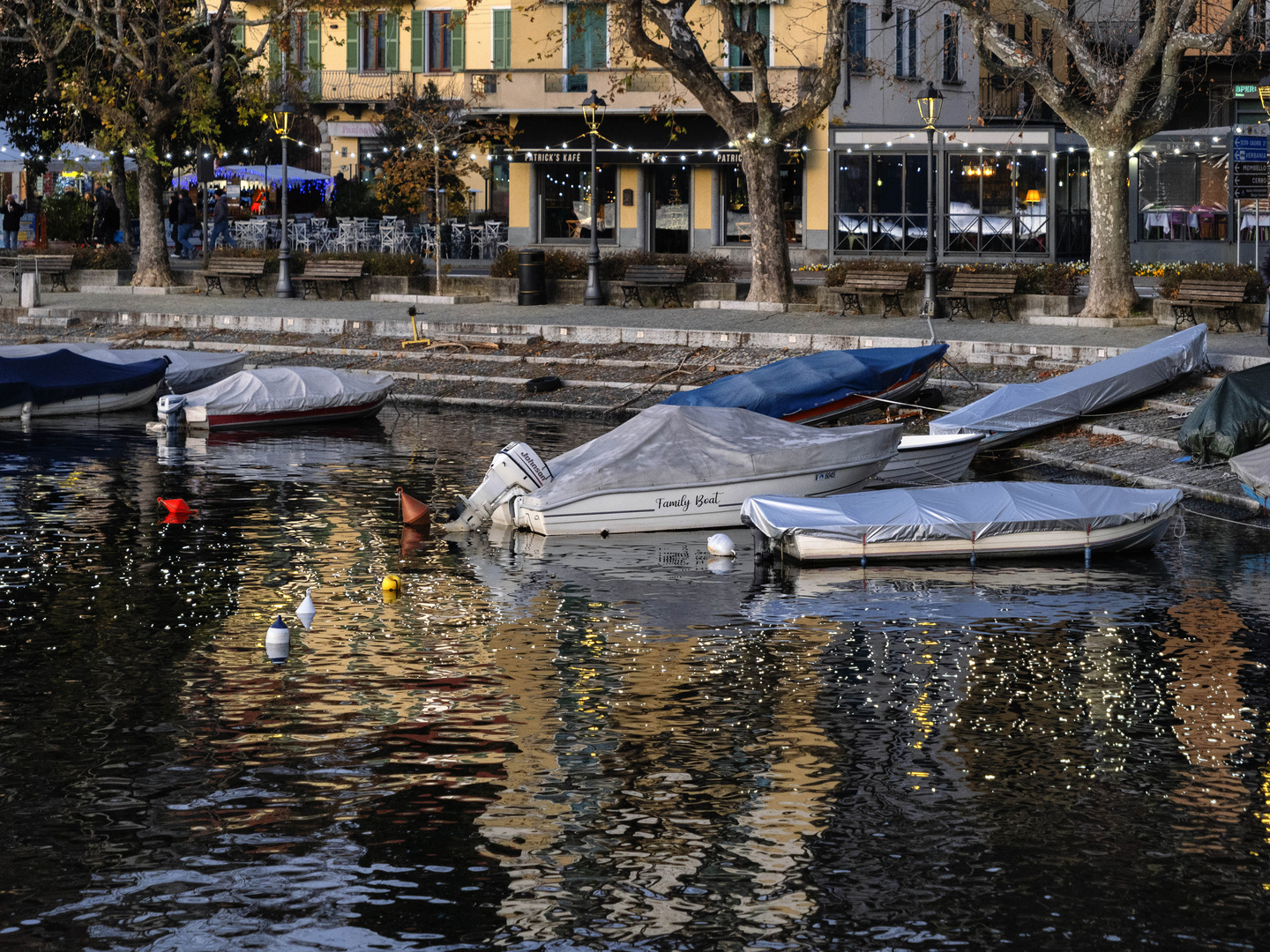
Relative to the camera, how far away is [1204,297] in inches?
1173

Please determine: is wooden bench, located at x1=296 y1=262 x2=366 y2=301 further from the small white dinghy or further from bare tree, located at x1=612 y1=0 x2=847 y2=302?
the small white dinghy

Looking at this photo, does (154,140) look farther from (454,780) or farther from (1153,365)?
(454,780)

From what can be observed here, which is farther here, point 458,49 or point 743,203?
point 458,49

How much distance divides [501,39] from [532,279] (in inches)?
741

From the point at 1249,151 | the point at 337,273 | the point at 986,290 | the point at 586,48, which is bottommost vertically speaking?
the point at 986,290

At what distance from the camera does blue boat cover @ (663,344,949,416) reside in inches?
966

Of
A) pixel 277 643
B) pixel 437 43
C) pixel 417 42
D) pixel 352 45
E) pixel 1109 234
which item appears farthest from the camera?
pixel 352 45

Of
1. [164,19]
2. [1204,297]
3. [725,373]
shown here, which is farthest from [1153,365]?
[164,19]

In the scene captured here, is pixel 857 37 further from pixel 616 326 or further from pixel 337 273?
pixel 616 326

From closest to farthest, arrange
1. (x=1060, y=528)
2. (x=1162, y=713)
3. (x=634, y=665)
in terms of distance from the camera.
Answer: (x=1162, y=713)
(x=634, y=665)
(x=1060, y=528)

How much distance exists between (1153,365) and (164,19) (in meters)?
25.4

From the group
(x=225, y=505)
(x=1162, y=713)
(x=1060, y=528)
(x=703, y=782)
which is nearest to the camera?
(x=703, y=782)

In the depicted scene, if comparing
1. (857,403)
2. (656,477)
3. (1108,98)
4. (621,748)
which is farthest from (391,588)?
(1108,98)

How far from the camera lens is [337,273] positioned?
132 ft
